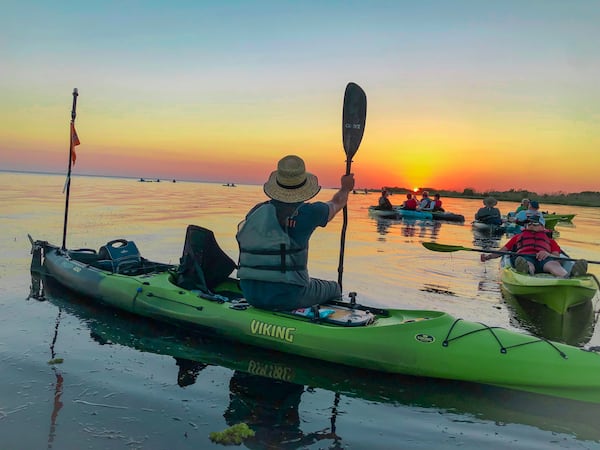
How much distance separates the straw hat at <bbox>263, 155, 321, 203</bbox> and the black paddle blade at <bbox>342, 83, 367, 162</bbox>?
2.73m

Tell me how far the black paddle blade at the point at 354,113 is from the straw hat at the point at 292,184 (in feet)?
8.96

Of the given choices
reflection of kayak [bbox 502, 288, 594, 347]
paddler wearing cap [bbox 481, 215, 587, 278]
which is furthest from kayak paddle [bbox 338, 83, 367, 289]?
reflection of kayak [bbox 502, 288, 594, 347]

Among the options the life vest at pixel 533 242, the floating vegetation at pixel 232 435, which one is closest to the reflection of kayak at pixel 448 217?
the life vest at pixel 533 242

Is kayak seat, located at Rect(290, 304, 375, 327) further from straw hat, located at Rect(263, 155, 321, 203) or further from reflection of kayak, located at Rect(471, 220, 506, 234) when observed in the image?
reflection of kayak, located at Rect(471, 220, 506, 234)

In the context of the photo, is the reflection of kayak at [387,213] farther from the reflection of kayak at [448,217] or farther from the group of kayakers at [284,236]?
the group of kayakers at [284,236]

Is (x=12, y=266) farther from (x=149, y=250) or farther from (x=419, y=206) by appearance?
(x=419, y=206)

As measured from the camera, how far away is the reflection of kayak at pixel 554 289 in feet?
28.4

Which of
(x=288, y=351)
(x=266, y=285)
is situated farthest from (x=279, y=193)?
(x=288, y=351)

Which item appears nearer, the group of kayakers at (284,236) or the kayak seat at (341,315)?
the group of kayakers at (284,236)

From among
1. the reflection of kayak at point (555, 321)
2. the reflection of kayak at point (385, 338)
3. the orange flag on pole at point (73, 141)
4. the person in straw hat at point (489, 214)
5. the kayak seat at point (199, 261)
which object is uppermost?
the orange flag on pole at point (73, 141)

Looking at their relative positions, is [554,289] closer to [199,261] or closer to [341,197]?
[341,197]

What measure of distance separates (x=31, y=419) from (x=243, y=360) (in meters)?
2.41

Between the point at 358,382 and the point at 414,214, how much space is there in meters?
26.4

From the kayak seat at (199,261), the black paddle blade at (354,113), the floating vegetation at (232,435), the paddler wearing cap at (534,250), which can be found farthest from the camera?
the paddler wearing cap at (534,250)
